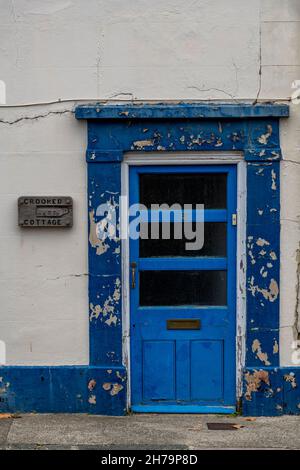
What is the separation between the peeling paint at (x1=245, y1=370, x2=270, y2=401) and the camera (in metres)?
6.92

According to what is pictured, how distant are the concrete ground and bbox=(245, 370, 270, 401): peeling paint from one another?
245 mm

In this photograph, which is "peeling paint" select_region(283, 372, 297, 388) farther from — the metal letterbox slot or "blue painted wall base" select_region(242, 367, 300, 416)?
the metal letterbox slot

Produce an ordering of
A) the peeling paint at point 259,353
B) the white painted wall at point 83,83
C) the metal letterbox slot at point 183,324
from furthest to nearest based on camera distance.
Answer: the metal letterbox slot at point 183,324, the peeling paint at point 259,353, the white painted wall at point 83,83

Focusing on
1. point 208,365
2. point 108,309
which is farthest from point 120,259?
point 208,365

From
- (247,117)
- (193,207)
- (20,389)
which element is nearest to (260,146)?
(247,117)

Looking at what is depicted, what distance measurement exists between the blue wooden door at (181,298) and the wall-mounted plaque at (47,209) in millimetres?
557

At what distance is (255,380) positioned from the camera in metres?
6.93

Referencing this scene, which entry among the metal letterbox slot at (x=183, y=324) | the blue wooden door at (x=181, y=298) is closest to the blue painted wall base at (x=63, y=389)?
the blue wooden door at (x=181, y=298)

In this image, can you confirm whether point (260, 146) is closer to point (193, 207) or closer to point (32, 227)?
point (193, 207)

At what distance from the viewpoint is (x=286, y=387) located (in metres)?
6.94

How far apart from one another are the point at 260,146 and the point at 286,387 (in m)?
2.06

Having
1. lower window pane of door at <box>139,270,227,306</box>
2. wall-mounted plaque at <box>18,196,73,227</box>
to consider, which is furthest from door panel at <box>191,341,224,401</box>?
wall-mounted plaque at <box>18,196,73,227</box>

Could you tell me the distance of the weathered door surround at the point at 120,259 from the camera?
6863 millimetres

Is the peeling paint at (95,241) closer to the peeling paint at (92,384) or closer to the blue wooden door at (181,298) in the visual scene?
the blue wooden door at (181,298)
